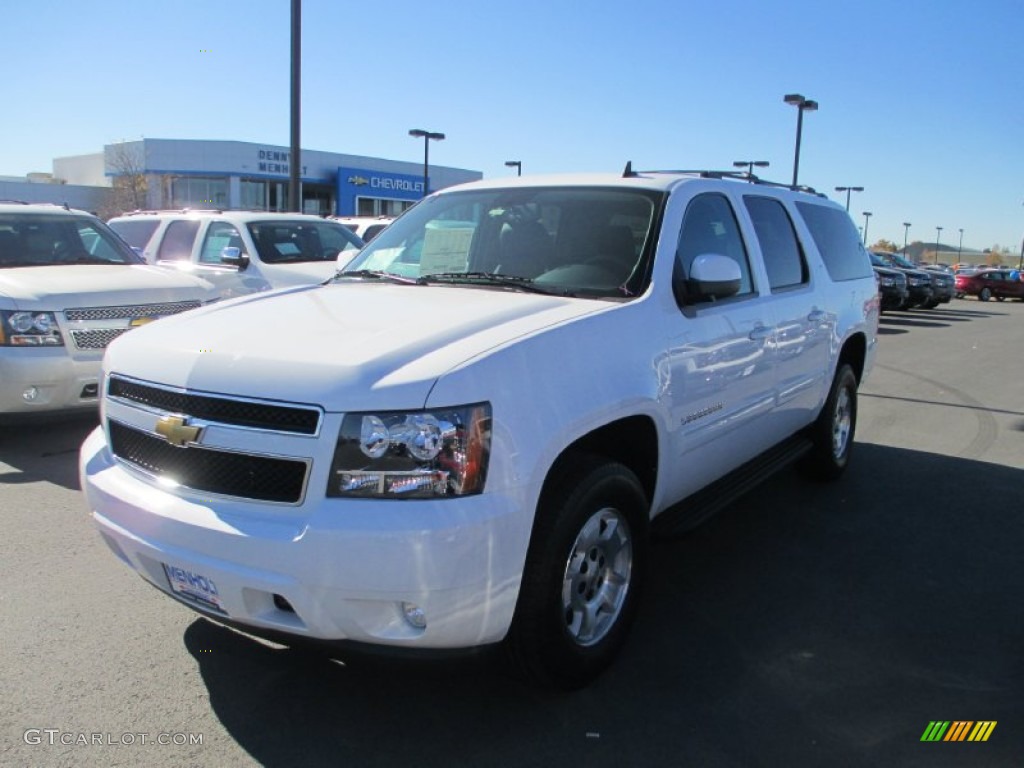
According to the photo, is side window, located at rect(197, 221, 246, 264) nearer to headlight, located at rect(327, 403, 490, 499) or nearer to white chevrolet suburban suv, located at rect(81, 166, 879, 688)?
white chevrolet suburban suv, located at rect(81, 166, 879, 688)

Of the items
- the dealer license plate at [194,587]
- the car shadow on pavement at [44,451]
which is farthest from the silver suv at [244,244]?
the dealer license plate at [194,587]

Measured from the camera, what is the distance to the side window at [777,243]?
4.82 meters

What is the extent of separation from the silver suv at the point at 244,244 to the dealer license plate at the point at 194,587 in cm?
633

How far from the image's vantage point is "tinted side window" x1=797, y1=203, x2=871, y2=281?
18.8 ft

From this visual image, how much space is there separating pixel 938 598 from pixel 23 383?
5.93 m

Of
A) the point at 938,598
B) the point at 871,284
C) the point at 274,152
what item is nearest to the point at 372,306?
the point at 938,598

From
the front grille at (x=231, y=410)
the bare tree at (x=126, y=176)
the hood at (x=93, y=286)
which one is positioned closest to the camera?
the front grille at (x=231, y=410)

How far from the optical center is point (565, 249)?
13.0 feet

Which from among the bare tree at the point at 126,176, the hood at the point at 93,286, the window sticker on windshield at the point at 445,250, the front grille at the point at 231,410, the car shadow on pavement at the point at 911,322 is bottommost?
the car shadow on pavement at the point at 911,322

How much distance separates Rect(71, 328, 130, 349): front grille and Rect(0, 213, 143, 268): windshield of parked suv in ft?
5.55

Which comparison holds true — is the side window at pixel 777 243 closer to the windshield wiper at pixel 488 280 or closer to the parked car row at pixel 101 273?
the windshield wiper at pixel 488 280

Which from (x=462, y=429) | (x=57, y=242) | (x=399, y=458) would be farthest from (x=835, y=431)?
(x=57, y=242)

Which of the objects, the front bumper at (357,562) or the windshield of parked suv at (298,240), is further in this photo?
the windshield of parked suv at (298,240)

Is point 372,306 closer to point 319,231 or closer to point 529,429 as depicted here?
point 529,429
